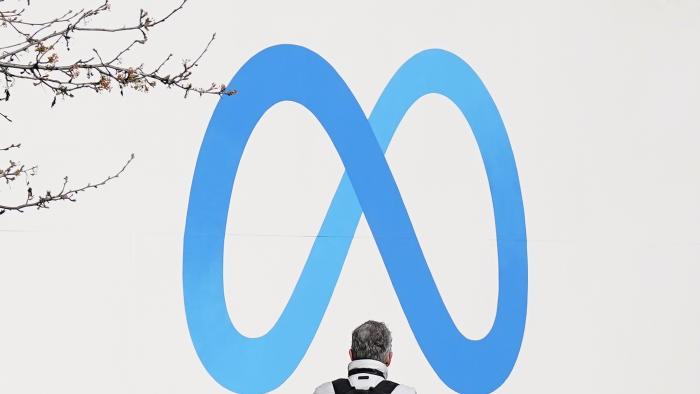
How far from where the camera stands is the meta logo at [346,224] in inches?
153

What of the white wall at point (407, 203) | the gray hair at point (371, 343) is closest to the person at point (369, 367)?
the gray hair at point (371, 343)

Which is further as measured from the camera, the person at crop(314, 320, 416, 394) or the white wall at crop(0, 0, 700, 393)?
the white wall at crop(0, 0, 700, 393)

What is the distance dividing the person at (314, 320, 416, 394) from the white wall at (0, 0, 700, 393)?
3.80 ft

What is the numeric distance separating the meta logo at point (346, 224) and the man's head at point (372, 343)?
1175mm

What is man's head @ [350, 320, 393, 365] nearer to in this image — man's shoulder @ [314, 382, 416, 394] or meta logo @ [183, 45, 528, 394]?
Result: man's shoulder @ [314, 382, 416, 394]

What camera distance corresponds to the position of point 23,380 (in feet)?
11.0

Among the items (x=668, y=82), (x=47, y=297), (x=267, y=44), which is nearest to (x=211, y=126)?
(x=267, y=44)

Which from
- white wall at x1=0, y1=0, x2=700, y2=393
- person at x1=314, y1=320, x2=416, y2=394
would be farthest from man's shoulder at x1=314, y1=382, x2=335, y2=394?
white wall at x1=0, y1=0, x2=700, y2=393

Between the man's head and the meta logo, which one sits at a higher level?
the meta logo

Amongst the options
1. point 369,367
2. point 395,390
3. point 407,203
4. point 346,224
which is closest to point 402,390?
point 395,390

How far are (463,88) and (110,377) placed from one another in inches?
85.9

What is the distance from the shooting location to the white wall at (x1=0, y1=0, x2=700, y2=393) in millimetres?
3490

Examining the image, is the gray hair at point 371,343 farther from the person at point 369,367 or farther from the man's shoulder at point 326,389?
the man's shoulder at point 326,389

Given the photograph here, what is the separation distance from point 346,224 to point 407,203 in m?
0.37
